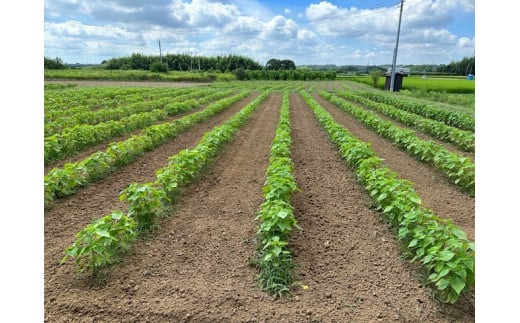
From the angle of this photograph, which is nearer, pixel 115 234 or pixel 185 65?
pixel 115 234

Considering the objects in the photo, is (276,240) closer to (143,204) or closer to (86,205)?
(143,204)

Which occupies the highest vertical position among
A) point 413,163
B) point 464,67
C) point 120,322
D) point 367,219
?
point 464,67

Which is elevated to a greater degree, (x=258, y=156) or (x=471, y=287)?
(x=258, y=156)

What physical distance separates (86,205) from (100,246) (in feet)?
7.74

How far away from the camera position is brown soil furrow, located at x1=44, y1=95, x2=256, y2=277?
175 inches

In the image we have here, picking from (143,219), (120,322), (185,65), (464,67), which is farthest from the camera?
(185,65)

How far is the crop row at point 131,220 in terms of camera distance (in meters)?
3.63

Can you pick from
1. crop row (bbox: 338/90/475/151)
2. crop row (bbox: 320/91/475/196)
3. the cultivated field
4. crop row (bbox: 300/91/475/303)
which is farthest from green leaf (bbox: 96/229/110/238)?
crop row (bbox: 338/90/475/151)

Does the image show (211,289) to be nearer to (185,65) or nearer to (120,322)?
(120,322)

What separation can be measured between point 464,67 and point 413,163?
2714 inches

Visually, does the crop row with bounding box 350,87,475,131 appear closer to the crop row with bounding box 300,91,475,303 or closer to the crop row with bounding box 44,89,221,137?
the crop row with bounding box 300,91,475,303

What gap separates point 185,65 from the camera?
8669cm

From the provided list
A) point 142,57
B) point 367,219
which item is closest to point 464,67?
point 142,57

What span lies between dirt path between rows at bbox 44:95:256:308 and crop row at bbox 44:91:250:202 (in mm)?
145
